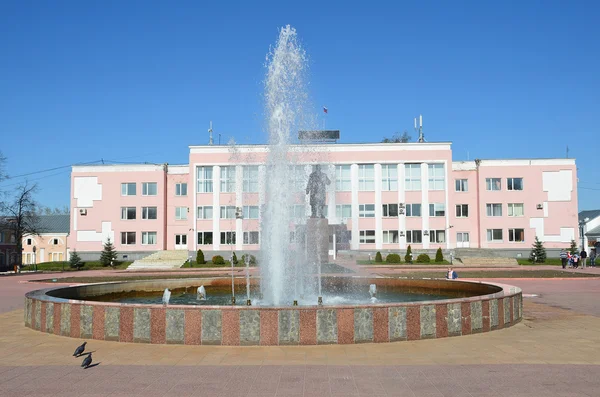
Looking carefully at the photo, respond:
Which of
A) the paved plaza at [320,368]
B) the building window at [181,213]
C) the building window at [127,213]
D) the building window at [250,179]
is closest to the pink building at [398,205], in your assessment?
the building window at [127,213]

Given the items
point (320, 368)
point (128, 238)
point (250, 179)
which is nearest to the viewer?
point (320, 368)

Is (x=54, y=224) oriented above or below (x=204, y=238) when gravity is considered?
above

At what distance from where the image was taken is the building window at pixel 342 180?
5609 centimetres

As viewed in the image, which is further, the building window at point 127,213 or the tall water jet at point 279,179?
the building window at point 127,213

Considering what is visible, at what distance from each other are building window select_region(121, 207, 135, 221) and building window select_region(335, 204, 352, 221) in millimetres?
21581

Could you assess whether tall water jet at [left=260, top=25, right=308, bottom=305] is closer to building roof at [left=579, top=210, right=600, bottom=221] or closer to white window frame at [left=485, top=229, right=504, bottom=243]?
white window frame at [left=485, top=229, right=504, bottom=243]

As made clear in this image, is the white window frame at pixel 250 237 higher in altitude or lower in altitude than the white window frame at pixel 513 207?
lower

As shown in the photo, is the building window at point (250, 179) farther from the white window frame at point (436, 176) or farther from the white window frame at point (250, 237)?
the white window frame at point (436, 176)

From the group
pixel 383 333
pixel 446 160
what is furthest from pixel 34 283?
pixel 446 160

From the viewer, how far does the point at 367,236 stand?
55.6 metres

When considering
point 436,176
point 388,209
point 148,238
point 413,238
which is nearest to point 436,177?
point 436,176

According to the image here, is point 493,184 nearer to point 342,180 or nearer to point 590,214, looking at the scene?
point 342,180

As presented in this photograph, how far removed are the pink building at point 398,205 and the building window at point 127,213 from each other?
17.2 inches

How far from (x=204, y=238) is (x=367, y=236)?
16.7m
